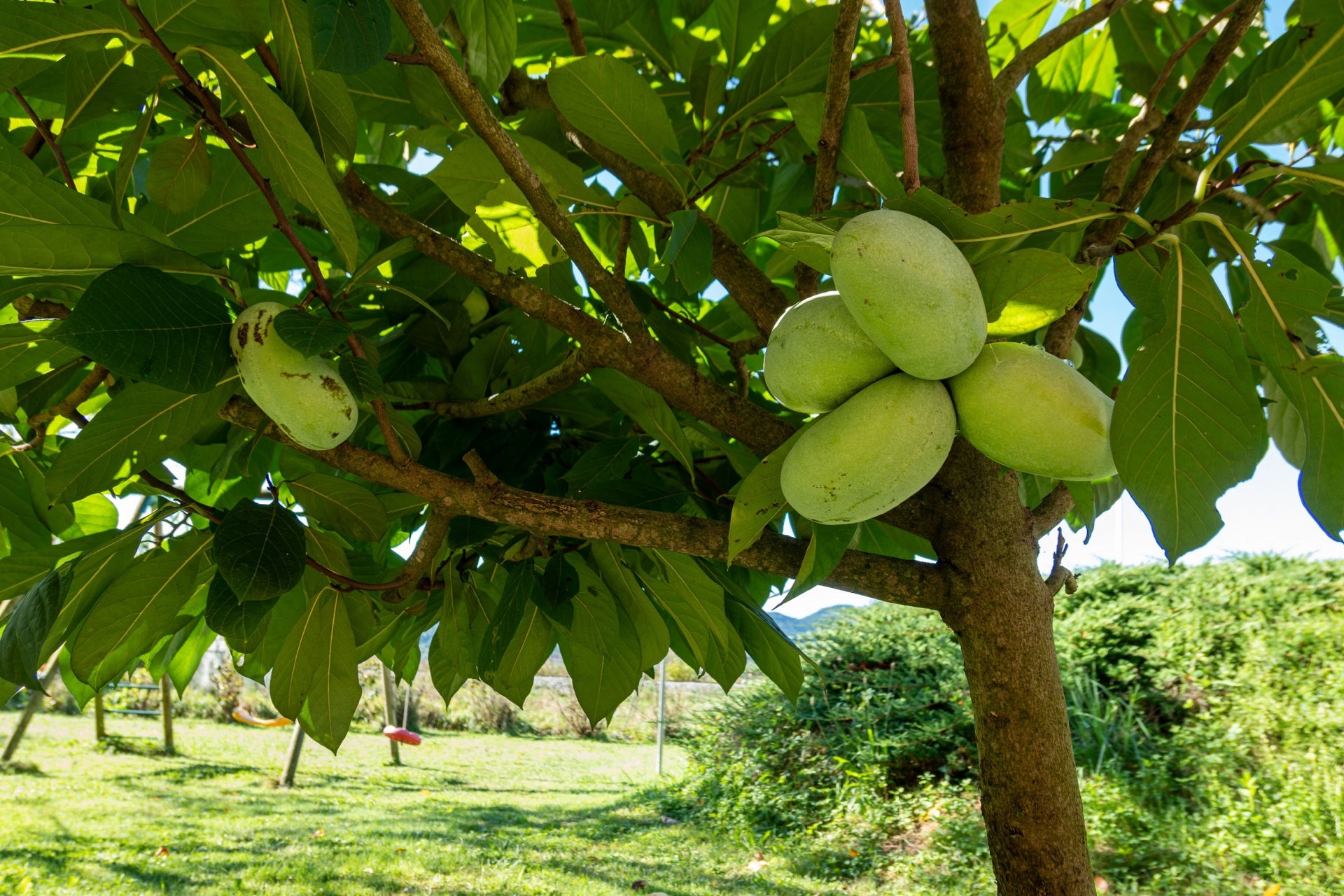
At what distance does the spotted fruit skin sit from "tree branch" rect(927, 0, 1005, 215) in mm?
845

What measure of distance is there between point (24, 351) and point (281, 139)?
44 centimetres

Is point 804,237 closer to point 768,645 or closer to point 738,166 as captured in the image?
point 738,166

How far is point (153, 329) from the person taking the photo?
0.79 meters

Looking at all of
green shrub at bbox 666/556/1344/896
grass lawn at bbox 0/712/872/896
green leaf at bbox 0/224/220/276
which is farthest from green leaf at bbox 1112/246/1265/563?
grass lawn at bbox 0/712/872/896

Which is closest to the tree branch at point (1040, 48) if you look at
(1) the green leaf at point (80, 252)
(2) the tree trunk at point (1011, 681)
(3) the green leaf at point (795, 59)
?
(3) the green leaf at point (795, 59)

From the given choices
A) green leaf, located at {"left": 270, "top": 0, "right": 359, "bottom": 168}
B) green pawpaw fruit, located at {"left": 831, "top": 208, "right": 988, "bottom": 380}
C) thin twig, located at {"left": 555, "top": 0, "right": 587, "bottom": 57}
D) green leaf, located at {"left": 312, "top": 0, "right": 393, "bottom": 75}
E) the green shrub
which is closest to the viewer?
green pawpaw fruit, located at {"left": 831, "top": 208, "right": 988, "bottom": 380}

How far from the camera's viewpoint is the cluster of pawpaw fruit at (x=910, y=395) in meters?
0.61

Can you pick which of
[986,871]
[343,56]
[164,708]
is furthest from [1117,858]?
[164,708]

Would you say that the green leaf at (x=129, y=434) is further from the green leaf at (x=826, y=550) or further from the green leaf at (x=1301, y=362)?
the green leaf at (x=1301, y=362)

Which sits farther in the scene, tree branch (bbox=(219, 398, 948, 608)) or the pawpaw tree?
tree branch (bbox=(219, 398, 948, 608))

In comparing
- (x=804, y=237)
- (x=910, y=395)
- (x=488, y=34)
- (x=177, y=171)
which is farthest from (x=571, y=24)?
(x=910, y=395)

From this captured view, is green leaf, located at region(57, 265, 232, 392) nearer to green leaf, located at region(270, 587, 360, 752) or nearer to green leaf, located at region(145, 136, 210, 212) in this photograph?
green leaf, located at region(145, 136, 210, 212)

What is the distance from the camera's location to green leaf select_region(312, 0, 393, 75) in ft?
2.39

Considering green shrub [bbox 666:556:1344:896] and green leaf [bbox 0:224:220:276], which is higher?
green leaf [bbox 0:224:220:276]
